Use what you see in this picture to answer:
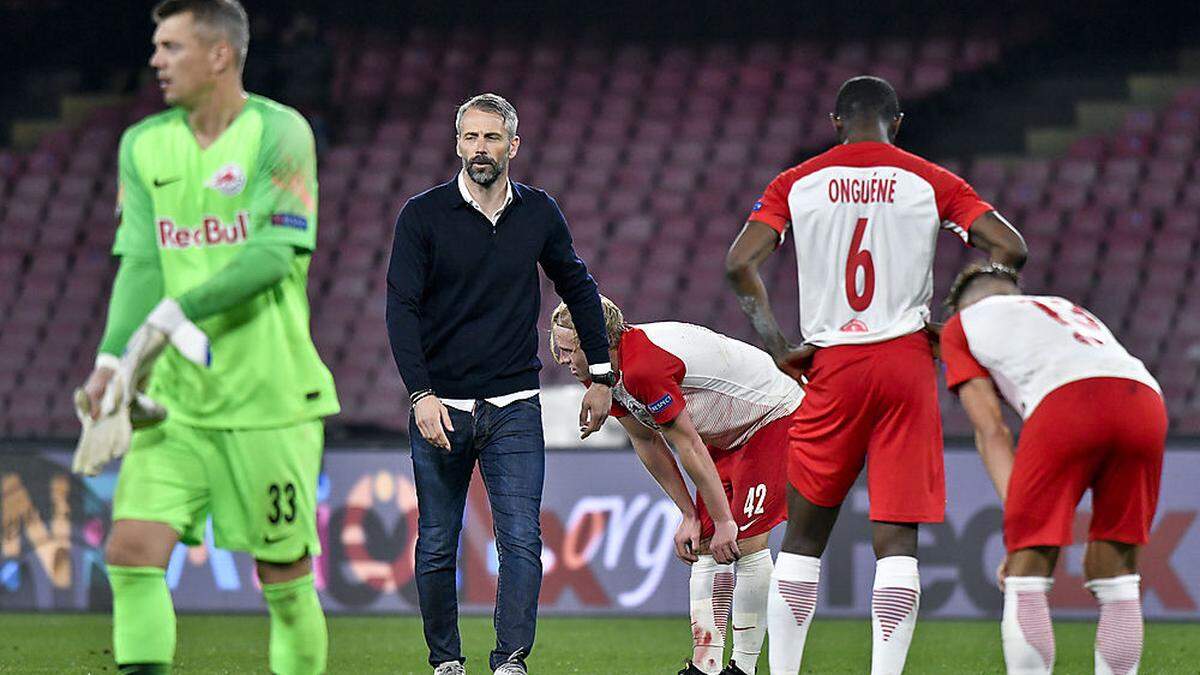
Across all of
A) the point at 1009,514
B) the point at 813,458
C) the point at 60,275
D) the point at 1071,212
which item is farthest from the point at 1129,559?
the point at 60,275

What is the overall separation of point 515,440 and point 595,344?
43 cm

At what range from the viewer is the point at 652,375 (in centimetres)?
600

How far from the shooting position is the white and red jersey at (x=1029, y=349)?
4590mm

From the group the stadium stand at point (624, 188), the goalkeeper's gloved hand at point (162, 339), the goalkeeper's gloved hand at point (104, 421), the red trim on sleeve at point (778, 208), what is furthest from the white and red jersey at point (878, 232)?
the stadium stand at point (624, 188)

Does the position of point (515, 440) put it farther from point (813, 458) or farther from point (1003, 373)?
point (1003, 373)

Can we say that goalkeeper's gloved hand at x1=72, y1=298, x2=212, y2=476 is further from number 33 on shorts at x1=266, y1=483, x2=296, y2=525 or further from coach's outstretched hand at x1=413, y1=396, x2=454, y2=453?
coach's outstretched hand at x1=413, y1=396, x2=454, y2=453

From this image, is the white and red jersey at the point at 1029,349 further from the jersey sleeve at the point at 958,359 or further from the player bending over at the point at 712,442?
the player bending over at the point at 712,442

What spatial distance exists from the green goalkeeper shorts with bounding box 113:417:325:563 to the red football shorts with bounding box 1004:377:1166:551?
1.96m

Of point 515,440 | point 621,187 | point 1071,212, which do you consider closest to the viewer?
point 515,440

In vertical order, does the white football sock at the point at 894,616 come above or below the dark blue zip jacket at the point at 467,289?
below

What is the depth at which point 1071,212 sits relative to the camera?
14.8 meters

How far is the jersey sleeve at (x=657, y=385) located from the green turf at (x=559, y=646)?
1674 mm

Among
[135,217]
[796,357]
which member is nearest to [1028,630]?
[796,357]

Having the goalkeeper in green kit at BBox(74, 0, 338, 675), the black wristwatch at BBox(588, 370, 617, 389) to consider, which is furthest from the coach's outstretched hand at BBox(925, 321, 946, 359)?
the goalkeeper in green kit at BBox(74, 0, 338, 675)
